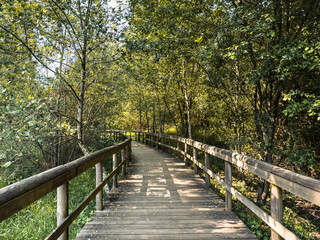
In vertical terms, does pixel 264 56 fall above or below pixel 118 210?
above

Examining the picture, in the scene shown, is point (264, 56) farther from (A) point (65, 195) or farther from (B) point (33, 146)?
(B) point (33, 146)

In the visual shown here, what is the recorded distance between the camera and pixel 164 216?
3420 millimetres

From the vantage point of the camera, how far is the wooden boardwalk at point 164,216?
2.86 m

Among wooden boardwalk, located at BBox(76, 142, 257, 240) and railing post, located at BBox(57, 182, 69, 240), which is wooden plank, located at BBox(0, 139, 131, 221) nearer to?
railing post, located at BBox(57, 182, 69, 240)

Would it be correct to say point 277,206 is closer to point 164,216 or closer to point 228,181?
point 228,181

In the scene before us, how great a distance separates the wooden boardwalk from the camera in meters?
2.86

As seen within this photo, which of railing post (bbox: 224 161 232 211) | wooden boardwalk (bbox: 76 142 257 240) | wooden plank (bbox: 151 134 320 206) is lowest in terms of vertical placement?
wooden boardwalk (bbox: 76 142 257 240)

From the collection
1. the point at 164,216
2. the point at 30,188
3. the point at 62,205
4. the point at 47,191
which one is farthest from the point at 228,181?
the point at 30,188

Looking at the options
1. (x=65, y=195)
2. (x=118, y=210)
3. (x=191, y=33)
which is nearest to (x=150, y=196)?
(x=118, y=210)

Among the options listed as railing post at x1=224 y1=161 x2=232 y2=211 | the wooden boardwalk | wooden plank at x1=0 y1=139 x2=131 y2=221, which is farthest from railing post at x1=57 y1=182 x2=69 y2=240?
railing post at x1=224 y1=161 x2=232 y2=211

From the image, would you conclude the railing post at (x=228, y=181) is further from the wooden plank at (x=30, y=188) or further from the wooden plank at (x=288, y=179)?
the wooden plank at (x=30, y=188)

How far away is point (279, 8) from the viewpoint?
484 cm

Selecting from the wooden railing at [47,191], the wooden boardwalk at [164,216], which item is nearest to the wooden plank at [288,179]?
the wooden boardwalk at [164,216]

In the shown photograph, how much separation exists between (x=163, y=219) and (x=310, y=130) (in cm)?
519
